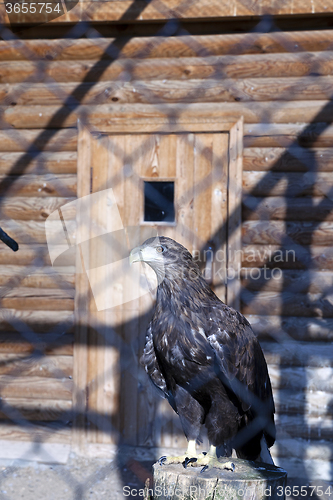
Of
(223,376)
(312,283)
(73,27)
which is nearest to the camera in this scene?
(223,376)

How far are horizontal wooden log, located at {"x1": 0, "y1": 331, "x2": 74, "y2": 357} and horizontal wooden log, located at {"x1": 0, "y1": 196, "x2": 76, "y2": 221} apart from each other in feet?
3.25

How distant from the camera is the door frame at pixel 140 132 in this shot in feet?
11.6

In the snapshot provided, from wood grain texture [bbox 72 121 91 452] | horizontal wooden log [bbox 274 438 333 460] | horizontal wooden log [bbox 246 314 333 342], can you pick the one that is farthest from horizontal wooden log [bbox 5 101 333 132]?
horizontal wooden log [bbox 274 438 333 460]

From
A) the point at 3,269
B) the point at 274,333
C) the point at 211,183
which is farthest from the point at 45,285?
the point at 274,333

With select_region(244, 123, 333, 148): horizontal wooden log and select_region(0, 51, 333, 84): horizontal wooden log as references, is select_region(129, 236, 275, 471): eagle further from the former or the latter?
select_region(0, 51, 333, 84): horizontal wooden log

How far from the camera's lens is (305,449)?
3.44 metres

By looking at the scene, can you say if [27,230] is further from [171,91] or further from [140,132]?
[171,91]

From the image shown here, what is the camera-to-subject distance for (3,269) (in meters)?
3.80

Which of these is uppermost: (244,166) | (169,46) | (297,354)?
(169,46)

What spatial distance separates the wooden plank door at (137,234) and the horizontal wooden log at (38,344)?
0.19m

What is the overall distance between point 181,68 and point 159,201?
108 centimetres

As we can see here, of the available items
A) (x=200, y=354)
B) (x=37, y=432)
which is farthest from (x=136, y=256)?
(x=37, y=432)

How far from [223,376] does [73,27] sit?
10.3ft

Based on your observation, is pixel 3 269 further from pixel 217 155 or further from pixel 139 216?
pixel 217 155
